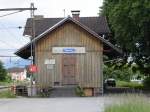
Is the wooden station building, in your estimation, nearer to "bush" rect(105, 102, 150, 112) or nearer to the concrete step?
the concrete step

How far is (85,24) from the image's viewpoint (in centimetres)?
6025

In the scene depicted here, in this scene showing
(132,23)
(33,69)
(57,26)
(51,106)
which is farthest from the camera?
(132,23)

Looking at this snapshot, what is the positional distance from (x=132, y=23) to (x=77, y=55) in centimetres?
603

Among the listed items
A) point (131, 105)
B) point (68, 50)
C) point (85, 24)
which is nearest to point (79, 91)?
point (68, 50)

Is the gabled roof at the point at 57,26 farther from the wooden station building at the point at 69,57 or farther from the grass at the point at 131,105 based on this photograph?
the grass at the point at 131,105

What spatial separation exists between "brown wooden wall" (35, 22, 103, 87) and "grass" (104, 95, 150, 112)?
26.6 metres

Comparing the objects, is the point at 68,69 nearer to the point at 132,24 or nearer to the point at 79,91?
the point at 79,91

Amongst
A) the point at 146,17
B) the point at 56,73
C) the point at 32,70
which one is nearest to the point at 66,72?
the point at 56,73

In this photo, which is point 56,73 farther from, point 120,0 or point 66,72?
point 120,0

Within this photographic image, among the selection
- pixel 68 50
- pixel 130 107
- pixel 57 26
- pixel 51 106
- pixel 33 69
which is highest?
pixel 57 26

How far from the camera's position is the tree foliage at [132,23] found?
50.1 m

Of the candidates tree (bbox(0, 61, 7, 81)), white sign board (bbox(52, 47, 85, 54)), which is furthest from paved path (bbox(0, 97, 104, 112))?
tree (bbox(0, 61, 7, 81))

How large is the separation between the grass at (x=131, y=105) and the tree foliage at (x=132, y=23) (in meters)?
26.3

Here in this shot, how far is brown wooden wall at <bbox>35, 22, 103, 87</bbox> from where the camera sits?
5100 centimetres
